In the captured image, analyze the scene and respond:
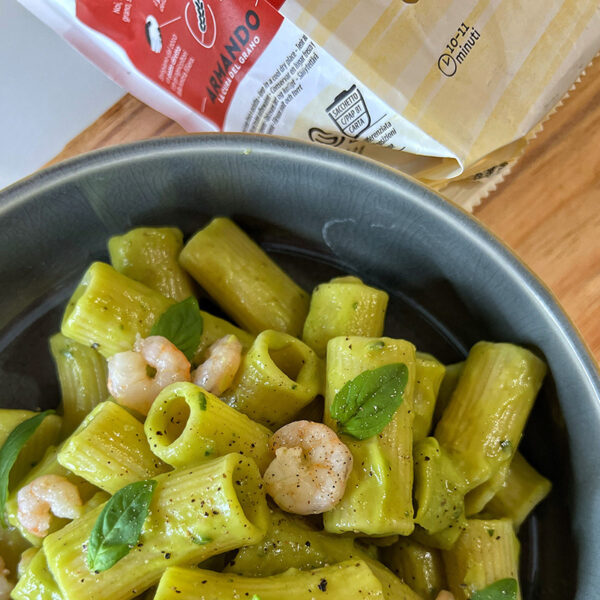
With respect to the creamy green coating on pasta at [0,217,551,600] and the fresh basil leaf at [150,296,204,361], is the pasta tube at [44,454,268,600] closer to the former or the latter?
the creamy green coating on pasta at [0,217,551,600]

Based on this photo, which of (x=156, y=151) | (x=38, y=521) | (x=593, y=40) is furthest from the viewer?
(x=593, y=40)

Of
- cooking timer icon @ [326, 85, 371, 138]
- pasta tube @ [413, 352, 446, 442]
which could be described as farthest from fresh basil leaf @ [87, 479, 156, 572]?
cooking timer icon @ [326, 85, 371, 138]

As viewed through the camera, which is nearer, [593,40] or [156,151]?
[156,151]

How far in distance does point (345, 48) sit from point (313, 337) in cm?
47

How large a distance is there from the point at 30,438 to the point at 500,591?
2.55 ft

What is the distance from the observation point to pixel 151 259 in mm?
1154

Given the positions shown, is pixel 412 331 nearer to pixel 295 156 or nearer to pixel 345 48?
pixel 295 156

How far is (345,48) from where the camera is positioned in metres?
1.06

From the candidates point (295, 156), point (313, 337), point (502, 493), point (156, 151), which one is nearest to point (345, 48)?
point (295, 156)

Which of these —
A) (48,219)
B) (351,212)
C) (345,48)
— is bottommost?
(48,219)

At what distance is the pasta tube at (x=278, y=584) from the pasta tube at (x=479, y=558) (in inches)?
7.6

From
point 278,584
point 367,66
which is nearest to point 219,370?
point 278,584

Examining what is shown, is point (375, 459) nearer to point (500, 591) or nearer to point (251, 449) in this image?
point (251, 449)

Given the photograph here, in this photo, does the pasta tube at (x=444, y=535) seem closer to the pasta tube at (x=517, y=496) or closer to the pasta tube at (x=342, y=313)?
the pasta tube at (x=517, y=496)
